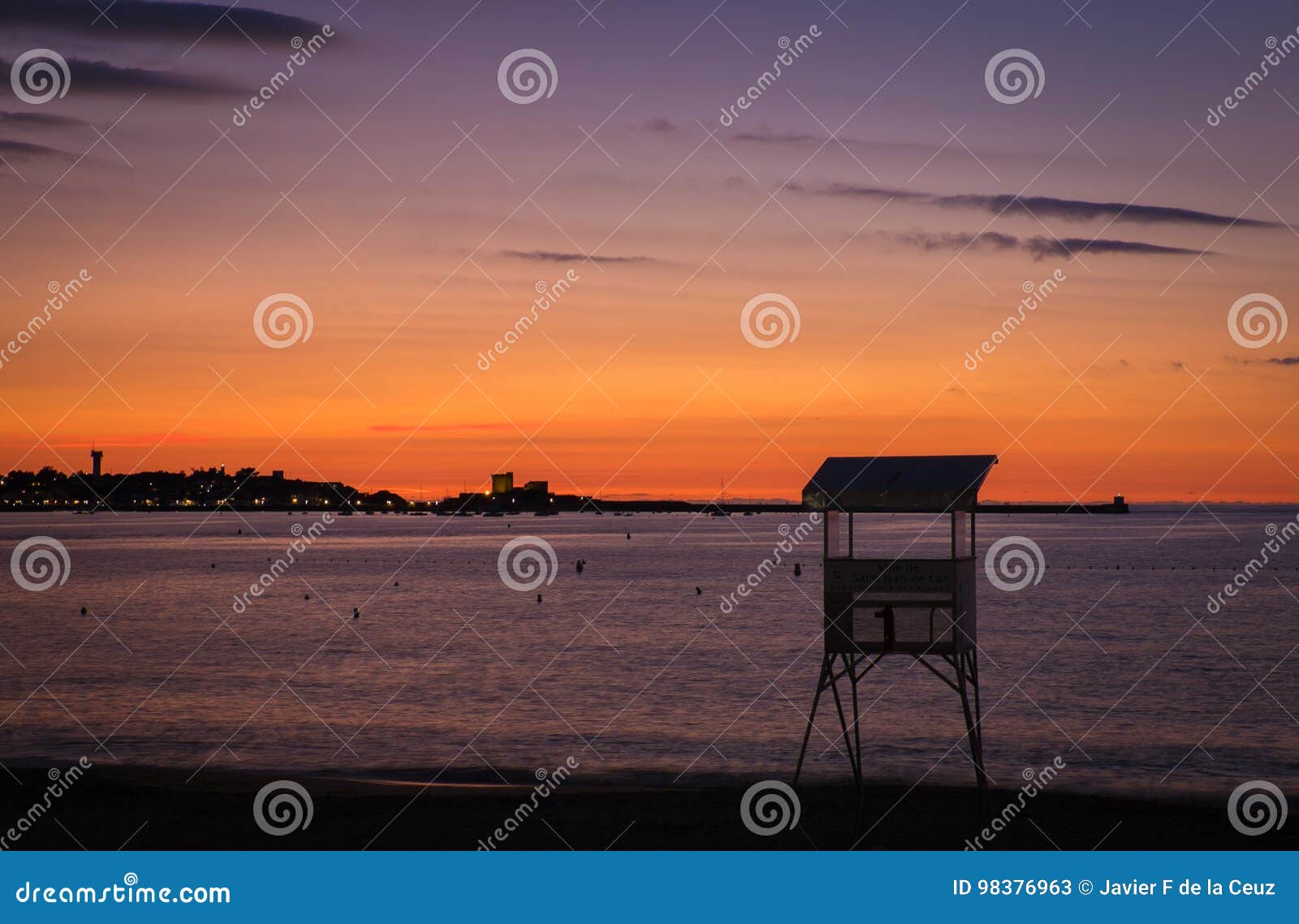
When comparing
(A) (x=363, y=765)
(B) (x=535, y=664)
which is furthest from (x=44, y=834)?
(B) (x=535, y=664)

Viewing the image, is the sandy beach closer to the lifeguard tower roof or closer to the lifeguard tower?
the lifeguard tower

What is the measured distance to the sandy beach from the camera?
17.8 meters

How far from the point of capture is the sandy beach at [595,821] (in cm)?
1778

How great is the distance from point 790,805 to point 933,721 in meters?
17.2

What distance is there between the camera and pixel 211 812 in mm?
19859

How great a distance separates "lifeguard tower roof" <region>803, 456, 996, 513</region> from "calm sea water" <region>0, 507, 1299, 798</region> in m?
11.8

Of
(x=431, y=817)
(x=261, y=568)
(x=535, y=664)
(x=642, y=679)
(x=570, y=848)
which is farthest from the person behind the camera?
(x=261, y=568)

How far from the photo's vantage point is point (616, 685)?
4469 cm

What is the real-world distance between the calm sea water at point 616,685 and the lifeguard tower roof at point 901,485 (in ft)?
38.7

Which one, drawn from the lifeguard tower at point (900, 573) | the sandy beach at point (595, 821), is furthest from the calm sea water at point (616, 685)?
the lifeguard tower at point (900, 573)

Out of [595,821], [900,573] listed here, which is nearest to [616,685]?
[595,821]

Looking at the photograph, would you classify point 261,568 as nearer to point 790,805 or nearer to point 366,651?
point 366,651

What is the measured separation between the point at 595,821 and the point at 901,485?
768cm

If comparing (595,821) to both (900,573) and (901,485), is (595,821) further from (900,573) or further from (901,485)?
(901,485)
